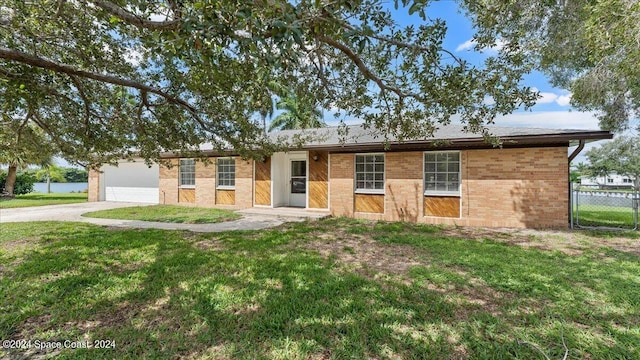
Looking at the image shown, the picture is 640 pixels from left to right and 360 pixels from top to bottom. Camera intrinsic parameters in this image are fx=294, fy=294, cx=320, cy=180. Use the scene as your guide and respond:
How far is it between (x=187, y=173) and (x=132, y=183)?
4.54 metres

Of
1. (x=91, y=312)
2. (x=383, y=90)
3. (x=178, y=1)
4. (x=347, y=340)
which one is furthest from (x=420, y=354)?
(x=383, y=90)

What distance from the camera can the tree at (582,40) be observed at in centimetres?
486

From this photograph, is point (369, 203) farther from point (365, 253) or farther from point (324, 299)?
point (324, 299)

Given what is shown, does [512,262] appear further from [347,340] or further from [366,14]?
[366,14]

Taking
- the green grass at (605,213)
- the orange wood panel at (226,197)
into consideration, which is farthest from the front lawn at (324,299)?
the orange wood panel at (226,197)

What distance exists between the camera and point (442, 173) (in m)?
9.56

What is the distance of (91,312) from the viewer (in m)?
3.52

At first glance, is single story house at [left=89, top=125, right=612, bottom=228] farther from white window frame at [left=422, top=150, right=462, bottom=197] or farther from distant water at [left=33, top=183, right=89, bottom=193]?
distant water at [left=33, top=183, right=89, bottom=193]

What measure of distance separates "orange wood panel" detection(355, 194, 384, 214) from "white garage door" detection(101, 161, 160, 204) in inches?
427

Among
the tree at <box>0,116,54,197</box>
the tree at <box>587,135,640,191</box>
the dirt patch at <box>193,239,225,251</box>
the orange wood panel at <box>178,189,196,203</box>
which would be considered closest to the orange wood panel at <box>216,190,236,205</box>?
the orange wood panel at <box>178,189,196,203</box>

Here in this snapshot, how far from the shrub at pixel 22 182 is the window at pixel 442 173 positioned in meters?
29.9

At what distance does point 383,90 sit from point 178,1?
4040mm

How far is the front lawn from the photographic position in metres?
2.84

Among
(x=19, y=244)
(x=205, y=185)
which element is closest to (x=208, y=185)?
(x=205, y=185)
